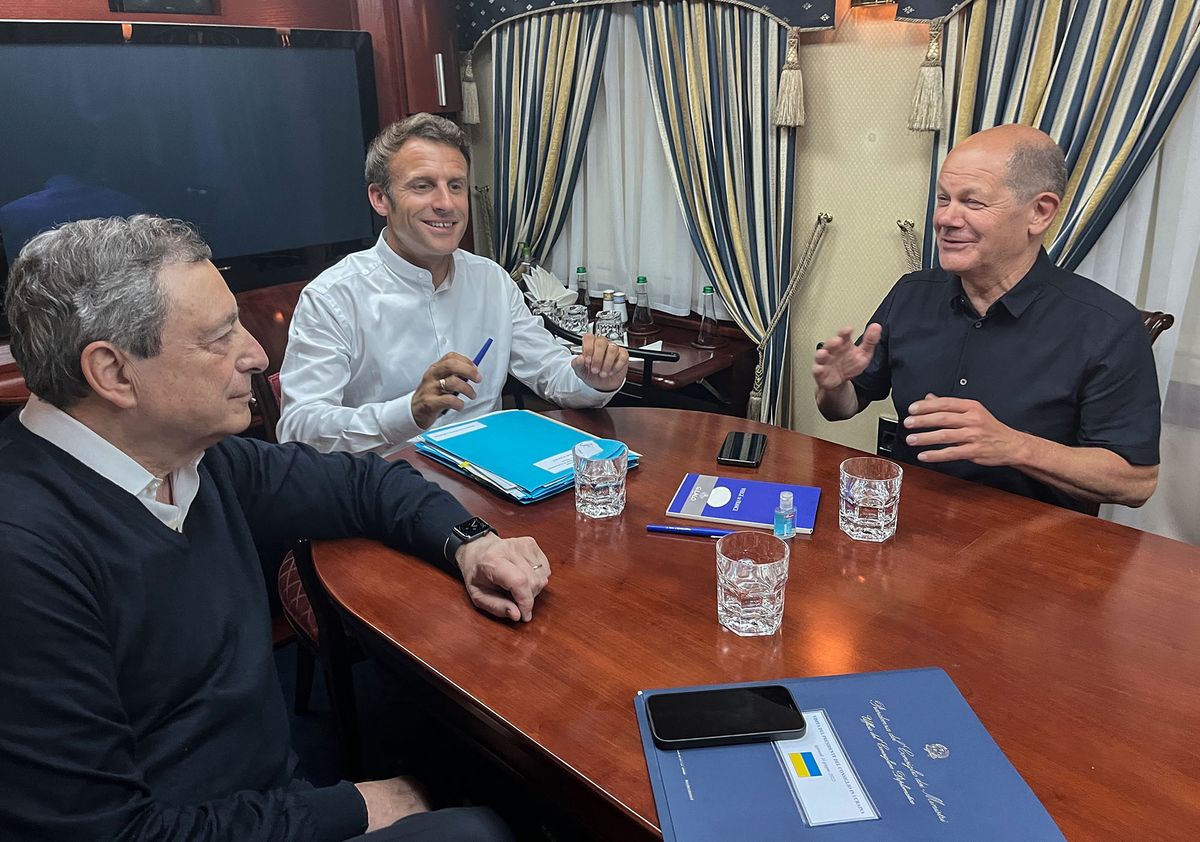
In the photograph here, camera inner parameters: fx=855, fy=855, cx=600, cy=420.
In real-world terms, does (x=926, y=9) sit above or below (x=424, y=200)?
above

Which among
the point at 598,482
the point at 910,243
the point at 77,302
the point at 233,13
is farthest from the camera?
the point at 233,13

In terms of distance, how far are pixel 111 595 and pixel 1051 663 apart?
110cm

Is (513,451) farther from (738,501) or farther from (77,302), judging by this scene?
(77,302)

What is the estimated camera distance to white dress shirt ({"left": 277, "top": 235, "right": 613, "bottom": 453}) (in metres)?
1.87

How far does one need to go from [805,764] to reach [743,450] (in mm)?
823

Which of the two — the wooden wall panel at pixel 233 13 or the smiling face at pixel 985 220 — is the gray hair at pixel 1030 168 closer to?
the smiling face at pixel 985 220

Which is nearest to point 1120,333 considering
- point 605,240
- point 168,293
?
point 168,293

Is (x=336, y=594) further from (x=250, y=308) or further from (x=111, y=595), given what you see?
(x=250, y=308)

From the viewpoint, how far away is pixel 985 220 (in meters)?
1.69

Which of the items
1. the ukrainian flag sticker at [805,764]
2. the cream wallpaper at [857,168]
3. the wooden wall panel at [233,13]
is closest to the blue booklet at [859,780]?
the ukrainian flag sticker at [805,764]

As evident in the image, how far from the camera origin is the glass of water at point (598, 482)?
55.8 inches

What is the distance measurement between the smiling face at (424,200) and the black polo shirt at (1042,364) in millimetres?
1100

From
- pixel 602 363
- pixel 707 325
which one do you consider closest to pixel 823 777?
pixel 602 363

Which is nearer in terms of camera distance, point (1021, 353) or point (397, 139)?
point (1021, 353)
